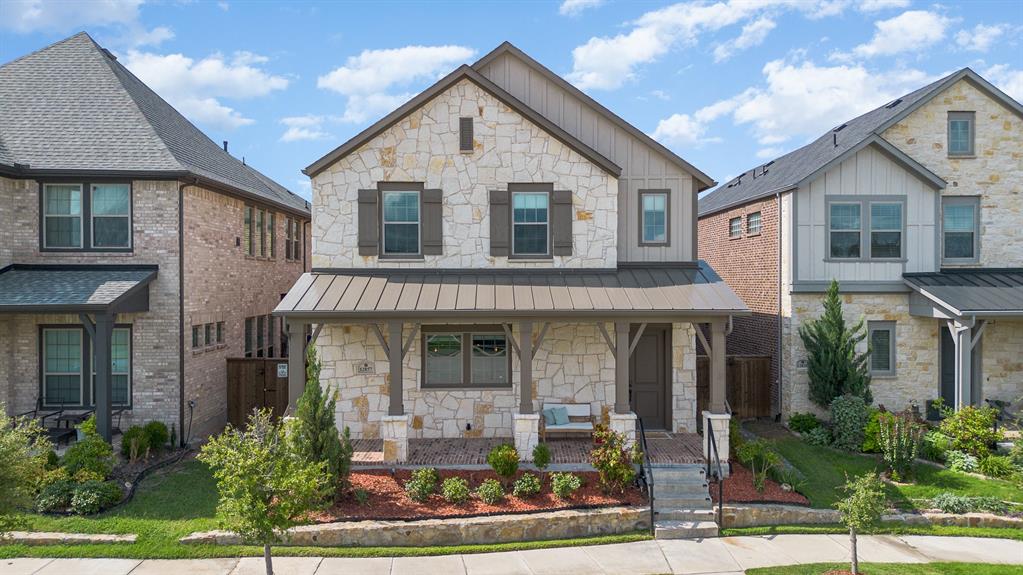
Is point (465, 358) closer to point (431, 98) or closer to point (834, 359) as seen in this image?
point (431, 98)

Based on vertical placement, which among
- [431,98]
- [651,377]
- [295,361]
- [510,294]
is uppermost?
[431,98]

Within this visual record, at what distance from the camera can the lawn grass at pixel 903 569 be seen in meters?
8.71

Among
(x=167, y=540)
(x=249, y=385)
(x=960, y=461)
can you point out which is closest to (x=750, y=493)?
(x=960, y=461)

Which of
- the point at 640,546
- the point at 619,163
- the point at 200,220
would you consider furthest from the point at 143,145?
the point at 640,546

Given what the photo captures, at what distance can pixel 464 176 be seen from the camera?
1353 cm

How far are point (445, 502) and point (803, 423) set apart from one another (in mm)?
9636

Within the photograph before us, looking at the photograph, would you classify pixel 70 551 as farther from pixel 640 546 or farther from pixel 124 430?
pixel 640 546

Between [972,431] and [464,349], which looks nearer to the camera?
[972,431]

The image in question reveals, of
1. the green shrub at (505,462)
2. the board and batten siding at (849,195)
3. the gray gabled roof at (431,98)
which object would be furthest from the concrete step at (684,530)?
the board and batten siding at (849,195)

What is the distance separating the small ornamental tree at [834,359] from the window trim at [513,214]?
7091 millimetres

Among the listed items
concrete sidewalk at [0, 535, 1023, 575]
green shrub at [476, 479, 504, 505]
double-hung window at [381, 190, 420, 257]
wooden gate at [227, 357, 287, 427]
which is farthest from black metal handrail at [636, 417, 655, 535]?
wooden gate at [227, 357, 287, 427]

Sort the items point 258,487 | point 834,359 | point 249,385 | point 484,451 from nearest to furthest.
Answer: point 258,487 → point 484,451 → point 834,359 → point 249,385

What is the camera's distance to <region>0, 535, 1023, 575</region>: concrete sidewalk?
28.8 ft

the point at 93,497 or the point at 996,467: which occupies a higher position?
the point at 93,497
